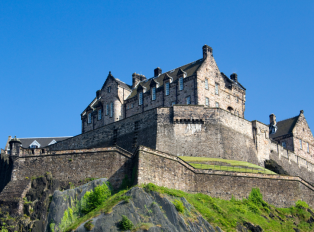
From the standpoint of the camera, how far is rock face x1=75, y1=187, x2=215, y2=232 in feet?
144

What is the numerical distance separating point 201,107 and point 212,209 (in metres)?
17.9

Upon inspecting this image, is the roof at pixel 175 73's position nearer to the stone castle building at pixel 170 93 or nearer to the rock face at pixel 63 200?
the stone castle building at pixel 170 93

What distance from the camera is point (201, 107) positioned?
6456 centimetres

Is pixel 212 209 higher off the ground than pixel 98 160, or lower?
lower

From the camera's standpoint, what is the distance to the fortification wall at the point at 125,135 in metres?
63.8

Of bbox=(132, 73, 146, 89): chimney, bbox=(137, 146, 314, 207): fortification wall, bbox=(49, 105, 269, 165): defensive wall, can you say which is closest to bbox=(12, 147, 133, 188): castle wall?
bbox=(137, 146, 314, 207): fortification wall

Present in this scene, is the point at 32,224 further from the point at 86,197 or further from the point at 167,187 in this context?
the point at 167,187

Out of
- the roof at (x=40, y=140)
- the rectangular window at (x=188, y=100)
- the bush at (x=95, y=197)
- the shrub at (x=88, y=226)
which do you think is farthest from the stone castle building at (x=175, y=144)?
the shrub at (x=88, y=226)

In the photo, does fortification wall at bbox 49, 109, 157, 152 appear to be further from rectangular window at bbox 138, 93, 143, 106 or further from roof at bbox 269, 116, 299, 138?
roof at bbox 269, 116, 299, 138

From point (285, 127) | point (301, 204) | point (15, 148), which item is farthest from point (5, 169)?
point (285, 127)

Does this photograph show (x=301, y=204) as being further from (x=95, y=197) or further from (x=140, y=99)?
(x=140, y=99)

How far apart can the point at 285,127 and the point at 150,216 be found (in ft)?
145

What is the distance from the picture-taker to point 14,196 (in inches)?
2050

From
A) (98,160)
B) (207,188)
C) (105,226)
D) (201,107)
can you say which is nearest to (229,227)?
(207,188)
